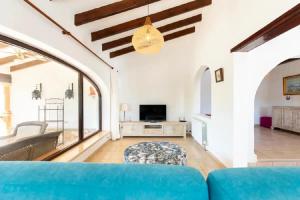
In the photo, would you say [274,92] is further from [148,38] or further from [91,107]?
[91,107]

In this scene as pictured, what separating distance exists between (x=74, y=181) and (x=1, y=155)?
180 centimetres

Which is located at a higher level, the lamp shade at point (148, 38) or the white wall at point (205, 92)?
the lamp shade at point (148, 38)

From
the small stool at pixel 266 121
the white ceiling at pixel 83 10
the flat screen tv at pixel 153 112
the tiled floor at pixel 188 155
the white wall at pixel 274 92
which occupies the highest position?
the white ceiling at pixel 83 10

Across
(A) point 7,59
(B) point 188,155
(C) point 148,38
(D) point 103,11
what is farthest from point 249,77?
(A) point 7,59

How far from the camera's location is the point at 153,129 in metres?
6.55

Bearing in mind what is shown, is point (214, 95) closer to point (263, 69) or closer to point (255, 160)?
point (263, 69)

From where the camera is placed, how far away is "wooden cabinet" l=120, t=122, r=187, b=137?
Answer: 6.48 metres

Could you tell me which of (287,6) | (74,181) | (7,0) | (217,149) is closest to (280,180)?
(74,181)

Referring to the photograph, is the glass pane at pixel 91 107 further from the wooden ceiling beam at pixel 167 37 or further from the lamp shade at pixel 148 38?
the lamp shade at pixel 148 38

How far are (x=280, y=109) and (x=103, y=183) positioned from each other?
6.94m

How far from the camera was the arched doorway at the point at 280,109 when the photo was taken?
460 cm

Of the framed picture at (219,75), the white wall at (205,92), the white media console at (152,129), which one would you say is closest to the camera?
the framed picture at (219,75)

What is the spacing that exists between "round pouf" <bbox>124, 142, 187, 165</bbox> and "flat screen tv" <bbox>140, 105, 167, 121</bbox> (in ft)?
14.9

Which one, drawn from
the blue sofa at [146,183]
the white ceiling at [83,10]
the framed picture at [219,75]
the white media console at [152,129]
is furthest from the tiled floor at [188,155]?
the blue sofa at [146,183]
